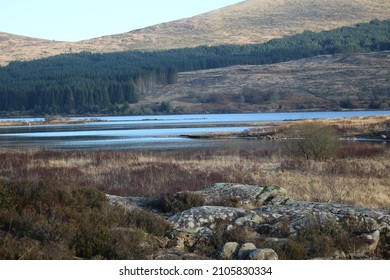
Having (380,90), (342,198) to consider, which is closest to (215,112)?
(380,90)

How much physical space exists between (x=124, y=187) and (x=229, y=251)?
1260cm

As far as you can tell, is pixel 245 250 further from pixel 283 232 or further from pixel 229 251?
pixel 283 232

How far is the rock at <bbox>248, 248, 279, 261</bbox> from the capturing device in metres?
12.3

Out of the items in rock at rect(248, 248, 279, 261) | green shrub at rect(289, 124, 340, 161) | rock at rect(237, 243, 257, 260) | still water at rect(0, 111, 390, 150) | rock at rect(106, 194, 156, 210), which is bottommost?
still water at rect(0, 111, 390, 150)

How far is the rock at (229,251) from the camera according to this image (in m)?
13.0

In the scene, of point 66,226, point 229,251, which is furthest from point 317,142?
point 66,226

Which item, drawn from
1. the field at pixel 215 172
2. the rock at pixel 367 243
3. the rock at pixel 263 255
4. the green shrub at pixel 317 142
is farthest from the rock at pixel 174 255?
the green shrub at pixel 317 142

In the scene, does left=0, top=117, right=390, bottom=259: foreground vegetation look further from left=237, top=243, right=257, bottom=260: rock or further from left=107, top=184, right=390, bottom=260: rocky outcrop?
left=237, top=243, right=257, bottom=260: rock

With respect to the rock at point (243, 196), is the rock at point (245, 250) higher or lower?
higher

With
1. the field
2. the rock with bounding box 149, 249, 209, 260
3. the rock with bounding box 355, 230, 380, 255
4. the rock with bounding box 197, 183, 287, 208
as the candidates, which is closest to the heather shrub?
the rock with bounding box 149, 249, 209, 260

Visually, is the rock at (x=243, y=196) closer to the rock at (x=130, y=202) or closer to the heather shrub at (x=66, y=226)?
the rock at (x=130, y=202)

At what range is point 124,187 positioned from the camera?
25.3 m

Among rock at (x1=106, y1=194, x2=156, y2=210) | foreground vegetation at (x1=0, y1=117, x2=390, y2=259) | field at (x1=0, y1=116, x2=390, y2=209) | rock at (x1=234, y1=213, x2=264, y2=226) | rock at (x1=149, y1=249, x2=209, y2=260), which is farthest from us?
field at (x1=0, y1=116, x2=390, y2=209)
